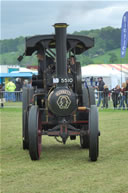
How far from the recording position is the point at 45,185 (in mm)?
5391

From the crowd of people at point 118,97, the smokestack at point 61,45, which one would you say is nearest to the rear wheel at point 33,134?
the smokestack at point 61,45

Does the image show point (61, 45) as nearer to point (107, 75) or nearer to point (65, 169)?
point (65, 169)

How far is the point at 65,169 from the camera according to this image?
6.46m

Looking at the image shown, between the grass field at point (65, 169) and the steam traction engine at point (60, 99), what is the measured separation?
0.30 m

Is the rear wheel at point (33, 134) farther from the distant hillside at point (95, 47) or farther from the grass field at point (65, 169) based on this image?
the distant hillside at point (95, 47)

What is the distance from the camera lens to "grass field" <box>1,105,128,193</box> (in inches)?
207

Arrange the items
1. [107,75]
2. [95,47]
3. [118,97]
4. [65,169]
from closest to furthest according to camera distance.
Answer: [65,169] → [118,97] → [107,75] → [95,47]

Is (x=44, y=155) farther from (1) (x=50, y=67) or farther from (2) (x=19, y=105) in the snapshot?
(2) (x=19, y=105)

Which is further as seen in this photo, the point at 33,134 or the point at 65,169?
the point at 33,134

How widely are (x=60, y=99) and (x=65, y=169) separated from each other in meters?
1.33

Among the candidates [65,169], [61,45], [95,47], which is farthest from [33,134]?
[95,47]

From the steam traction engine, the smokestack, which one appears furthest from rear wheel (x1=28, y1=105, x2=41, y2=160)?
the smokestack

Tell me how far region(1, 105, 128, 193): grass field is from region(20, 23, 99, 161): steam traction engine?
0.30m

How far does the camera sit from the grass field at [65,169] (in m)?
5.27
